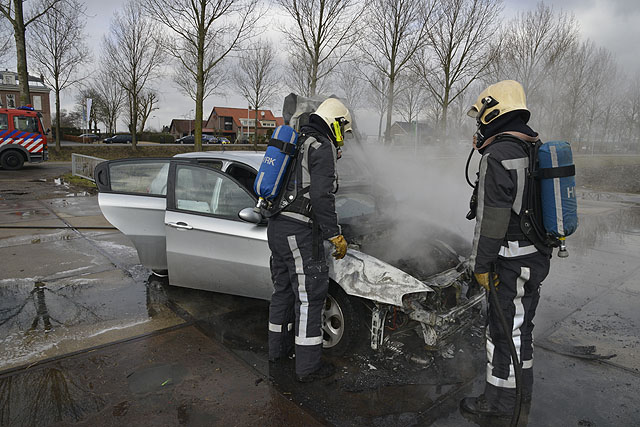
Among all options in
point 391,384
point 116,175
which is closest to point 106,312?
point 116,175

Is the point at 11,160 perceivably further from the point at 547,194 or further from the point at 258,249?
the point at 547,194

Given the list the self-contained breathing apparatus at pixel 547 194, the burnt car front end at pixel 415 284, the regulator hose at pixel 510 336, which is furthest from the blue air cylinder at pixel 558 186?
the burnt car front end at pixel 415 284

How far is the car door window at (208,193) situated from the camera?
375cm

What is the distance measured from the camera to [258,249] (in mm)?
3502

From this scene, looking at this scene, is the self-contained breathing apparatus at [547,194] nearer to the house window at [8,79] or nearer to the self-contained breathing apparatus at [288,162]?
the self-contained breathing apparatus at [288,162]

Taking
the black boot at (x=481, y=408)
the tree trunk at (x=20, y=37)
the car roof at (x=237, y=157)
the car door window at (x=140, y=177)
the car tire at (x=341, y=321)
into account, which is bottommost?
the black boot at (x=481, y=408)

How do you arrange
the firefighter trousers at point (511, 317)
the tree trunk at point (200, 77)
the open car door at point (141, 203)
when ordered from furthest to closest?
1. the tree trunk at point (200, 77)
2. the open car door at point (141, 203)
3. the firefighter trousers at point (511, 317)

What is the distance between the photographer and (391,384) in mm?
2906

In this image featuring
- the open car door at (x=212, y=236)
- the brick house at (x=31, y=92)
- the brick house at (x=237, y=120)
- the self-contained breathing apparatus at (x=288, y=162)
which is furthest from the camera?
the brick house at (x=237, y=120)

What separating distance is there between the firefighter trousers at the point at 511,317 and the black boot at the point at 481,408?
27mm

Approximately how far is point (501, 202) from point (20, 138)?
21236mm

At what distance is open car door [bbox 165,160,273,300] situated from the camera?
11.7ft

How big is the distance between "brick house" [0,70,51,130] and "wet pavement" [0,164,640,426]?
50.9 m

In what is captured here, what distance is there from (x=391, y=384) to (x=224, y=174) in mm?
2271
